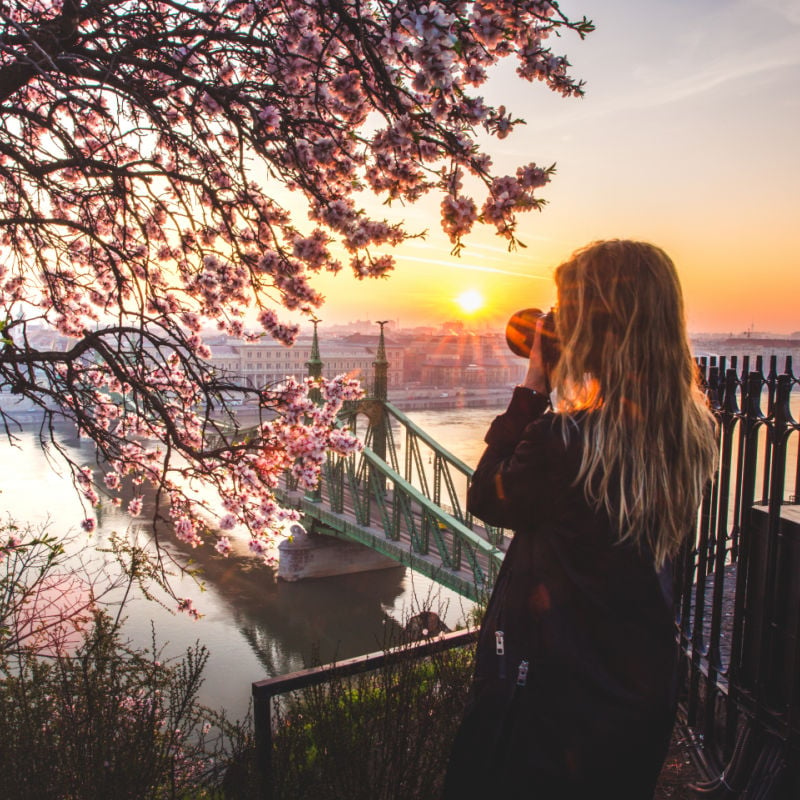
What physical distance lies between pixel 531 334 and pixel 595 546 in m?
0.43

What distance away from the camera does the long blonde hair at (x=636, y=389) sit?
1179 mm

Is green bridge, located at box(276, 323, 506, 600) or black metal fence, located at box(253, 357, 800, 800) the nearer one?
black metal fence, located at box(253, 357, 800, 800)

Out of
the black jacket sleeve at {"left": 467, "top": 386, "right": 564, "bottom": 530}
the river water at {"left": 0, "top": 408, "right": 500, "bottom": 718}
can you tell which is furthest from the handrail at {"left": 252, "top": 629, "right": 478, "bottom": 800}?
the river water at {"left": 0, "top": 408, "right": 500, "bottom": 718}

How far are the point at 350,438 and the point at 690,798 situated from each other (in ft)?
10.1

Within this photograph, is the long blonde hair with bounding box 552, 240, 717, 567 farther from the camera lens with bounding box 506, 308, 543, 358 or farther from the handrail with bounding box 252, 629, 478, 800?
the handrail with bounding box 252, 629, 478, 800

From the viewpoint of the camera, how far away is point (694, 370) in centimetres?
129

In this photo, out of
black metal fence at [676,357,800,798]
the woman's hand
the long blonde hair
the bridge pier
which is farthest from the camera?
the bridge pier

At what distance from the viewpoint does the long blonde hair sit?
118 cm

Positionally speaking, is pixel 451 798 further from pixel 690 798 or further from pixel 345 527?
pixel 345 527

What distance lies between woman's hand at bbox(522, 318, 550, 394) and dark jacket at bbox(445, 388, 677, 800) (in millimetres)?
107

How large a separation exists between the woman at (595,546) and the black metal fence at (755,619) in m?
0.56


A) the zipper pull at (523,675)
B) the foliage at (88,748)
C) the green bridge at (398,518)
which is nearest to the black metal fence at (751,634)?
the foliage at (88,748)

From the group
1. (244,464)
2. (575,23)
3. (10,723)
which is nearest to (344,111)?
(575,23)

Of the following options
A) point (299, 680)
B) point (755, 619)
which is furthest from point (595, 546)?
point (299, 680)
